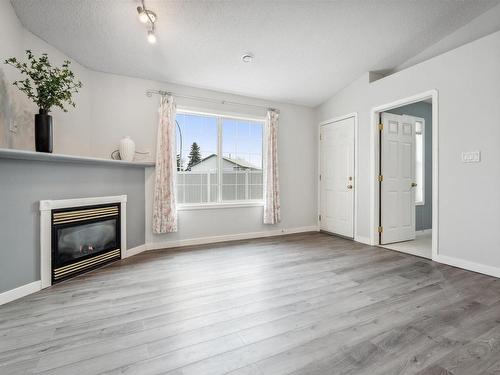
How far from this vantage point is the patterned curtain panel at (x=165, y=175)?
385 centimetres

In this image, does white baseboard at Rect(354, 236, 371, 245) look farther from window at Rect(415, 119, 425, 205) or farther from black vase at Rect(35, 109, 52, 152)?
black vase at Rect(35, 109, 52, 152)

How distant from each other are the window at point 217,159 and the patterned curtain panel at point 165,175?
0.27 m

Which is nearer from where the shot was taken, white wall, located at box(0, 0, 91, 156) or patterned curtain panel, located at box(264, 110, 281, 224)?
white wall, located at box(0, 0, 91, 156)

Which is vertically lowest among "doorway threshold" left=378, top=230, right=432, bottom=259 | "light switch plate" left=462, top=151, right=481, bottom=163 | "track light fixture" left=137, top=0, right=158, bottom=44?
"doorway threshold" left=378, top=230, right=432, bottom=259

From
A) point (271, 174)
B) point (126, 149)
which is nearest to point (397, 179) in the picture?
point (271, 174)

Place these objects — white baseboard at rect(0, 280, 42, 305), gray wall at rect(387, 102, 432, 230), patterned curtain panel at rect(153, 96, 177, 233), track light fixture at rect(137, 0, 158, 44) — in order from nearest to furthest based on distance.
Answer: white baseboard at rect(0, 280, 42, 305) → track light fixture at rect(137, 0, 158, 44) → patterned curtain panel at rect(153, 96, 177, 233) → gray wall at rect(387, 102, 432, 230)

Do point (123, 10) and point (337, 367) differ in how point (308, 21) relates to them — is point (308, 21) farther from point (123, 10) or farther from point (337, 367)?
point (337, 367)

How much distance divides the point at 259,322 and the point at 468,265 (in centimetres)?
277

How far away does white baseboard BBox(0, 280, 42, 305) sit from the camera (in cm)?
220

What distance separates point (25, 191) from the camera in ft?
7.83

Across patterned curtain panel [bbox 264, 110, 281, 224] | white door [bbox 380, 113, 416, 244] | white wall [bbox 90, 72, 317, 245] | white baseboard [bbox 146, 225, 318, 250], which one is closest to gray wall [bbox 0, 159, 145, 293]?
white wall [bbox 90, 72, 317, 245]

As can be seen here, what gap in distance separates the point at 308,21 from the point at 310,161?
9.19ft

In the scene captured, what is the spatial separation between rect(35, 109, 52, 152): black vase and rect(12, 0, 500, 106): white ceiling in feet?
3.63

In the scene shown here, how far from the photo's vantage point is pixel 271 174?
4.70 meters
